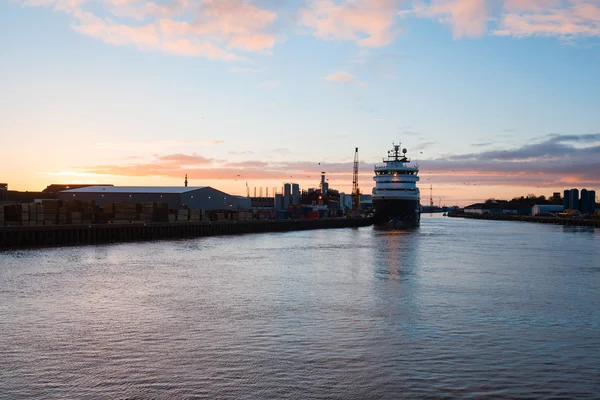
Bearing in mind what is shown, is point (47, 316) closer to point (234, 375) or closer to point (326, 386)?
point (234, 375)

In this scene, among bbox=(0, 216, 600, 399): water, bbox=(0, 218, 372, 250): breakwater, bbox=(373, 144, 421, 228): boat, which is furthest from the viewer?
bbox=(373, 144, 421, 228): boat

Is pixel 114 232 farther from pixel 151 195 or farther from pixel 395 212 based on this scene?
pixel 395 212

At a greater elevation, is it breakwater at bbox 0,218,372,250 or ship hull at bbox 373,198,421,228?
ship hull at bbox 373,198,421,228

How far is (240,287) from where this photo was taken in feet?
115

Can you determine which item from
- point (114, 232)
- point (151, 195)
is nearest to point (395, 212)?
point (151, 195)

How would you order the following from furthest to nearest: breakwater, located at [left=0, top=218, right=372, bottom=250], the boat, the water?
the boat
breakwater, located at [left=0, top=218, right=372, bottom=250]
the water

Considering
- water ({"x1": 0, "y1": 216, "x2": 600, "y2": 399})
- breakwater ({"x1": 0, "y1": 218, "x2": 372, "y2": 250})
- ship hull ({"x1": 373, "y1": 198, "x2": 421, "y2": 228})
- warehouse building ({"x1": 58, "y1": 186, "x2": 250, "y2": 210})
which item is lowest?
water ({"x1": 0, "y1": 216, "x2": 600, "y2": 399})

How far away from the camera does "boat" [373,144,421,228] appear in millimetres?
124500

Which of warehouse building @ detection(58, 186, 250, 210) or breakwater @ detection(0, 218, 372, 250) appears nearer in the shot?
breakwater @ detection(0, 218, 372, 250)

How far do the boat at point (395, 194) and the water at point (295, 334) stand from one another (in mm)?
80799

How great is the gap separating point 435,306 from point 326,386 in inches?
545

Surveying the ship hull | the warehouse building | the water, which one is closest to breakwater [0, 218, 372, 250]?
the warehouse building

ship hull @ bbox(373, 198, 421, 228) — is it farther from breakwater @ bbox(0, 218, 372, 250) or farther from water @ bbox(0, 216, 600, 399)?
water @ bbox(0, 216, 600, 399)

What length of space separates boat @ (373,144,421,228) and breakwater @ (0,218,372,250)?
74.1ft
